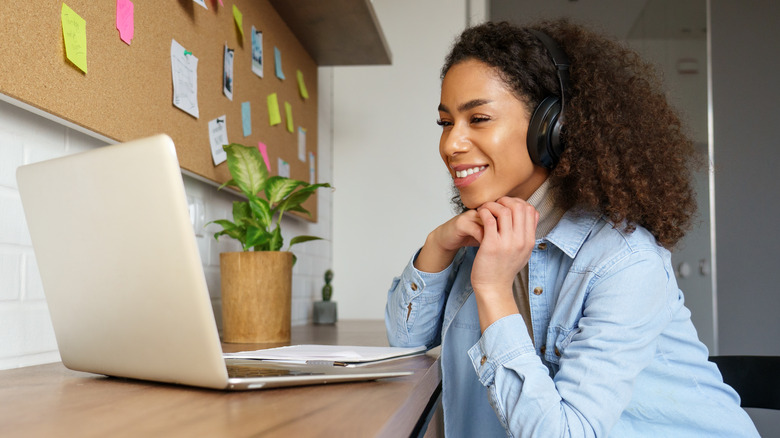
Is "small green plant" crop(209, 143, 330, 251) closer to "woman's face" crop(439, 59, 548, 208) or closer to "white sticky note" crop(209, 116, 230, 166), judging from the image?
"white sticky note" crop(209, 116, 230, 166)

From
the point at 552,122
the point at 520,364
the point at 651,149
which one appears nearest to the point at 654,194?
the point at 651,149

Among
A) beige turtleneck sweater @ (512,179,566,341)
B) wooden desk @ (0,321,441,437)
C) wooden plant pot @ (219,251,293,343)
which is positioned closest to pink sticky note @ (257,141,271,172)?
wooden plant pot @ (219,251,293,343)

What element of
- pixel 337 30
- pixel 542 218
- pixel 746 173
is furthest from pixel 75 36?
pixel 746 173

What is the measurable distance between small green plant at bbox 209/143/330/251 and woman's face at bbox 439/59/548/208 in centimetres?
34

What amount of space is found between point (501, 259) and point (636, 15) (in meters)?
2.15

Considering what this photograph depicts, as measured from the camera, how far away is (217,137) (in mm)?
1451

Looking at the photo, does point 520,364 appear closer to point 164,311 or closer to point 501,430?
point 501,430

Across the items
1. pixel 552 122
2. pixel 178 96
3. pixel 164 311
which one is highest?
pixel 178 96

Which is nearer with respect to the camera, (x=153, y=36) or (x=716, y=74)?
(x=153, y=36)

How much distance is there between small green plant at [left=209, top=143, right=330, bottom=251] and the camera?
52.1 inches

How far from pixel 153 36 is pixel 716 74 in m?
2.31

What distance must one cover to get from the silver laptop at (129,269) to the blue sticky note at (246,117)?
0.96 metres

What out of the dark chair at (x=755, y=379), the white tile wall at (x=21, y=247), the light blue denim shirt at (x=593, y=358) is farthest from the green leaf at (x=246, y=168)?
the dark chair at (x=755, y=379)

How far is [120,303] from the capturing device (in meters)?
0.64
